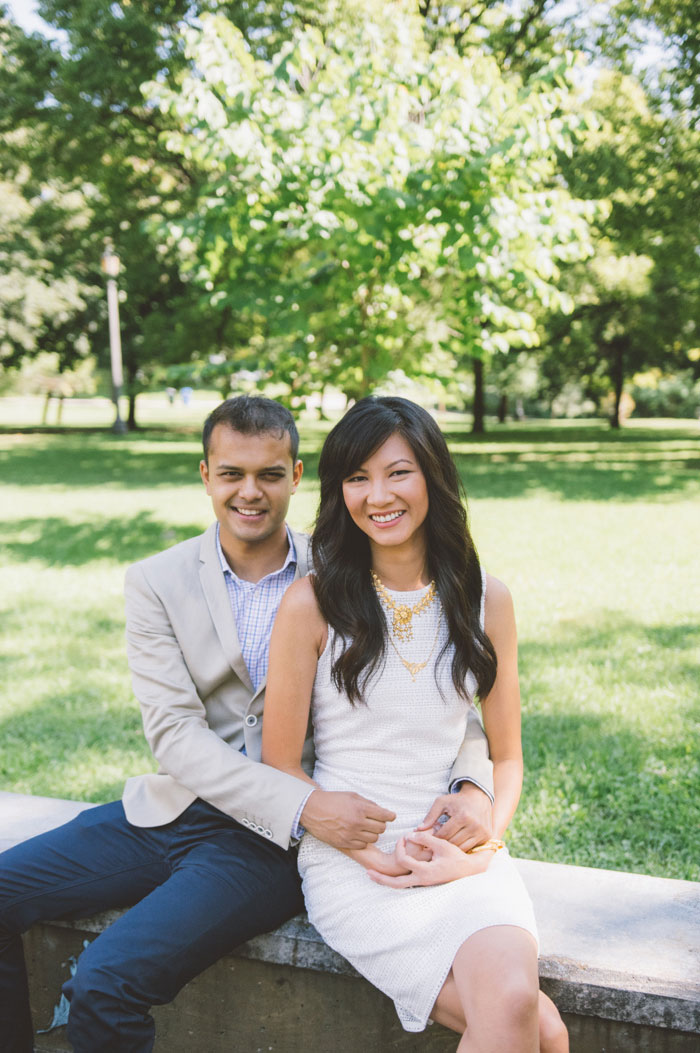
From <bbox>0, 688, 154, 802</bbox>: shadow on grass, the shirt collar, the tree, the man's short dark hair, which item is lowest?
<bbox>0, 688, 154, 802</bbox>: shadow on grass

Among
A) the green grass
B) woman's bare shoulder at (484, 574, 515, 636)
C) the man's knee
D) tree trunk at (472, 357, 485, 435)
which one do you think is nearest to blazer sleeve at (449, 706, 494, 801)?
woman's bare shoulder at (484, 574, 515, 636)

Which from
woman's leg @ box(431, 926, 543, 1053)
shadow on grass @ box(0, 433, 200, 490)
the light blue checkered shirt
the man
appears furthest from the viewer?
shadow on grass @ box(0, 433, 200, 490)

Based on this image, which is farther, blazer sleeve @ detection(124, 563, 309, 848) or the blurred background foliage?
the blurred background foliage

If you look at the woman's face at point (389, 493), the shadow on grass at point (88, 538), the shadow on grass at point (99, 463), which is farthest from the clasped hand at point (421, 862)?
the shadow on grass at point (99, 463)

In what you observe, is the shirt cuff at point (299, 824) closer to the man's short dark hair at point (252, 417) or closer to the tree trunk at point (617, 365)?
the man's short dark hair at point (252, 417)

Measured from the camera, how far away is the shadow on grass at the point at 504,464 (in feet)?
46.9

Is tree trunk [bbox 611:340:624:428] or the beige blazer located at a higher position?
tree trunk [bbox 611:340:624:428]

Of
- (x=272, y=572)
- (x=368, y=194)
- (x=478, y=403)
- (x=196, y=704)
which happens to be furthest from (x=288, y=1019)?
(x=478, y=403)

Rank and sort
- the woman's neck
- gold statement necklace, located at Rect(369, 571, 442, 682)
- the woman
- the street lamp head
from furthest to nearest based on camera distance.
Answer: the street lamp head, the woman's neck, gold statement necklace, located at Rect(369, 571, 442, 682), the woman

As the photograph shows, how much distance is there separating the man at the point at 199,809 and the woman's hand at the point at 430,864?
0.17ft

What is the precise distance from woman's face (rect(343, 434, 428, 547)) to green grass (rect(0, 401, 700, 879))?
5.58 ft

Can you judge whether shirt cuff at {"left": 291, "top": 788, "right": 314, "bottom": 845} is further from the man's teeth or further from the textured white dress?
the man's teeth

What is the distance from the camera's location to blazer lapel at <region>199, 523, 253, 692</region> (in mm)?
2402

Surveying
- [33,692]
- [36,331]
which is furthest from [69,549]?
[36,331]
